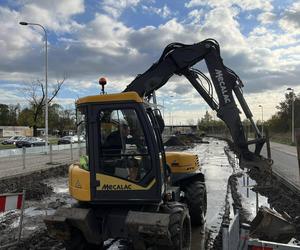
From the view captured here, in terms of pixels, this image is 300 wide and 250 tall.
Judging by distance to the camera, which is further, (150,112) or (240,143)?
(240,143)

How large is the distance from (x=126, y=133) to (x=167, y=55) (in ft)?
9.36

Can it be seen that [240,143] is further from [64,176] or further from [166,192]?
[64,176]

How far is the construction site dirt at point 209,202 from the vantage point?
8.30m

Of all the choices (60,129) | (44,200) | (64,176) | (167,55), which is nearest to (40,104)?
(60,129)

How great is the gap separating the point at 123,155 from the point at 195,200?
3351 mm

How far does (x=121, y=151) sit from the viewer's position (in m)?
6.48

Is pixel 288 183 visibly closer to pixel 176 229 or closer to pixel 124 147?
pixel 176 229

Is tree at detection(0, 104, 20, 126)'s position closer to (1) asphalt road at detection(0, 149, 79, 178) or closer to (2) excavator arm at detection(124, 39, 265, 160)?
(1) asphalt road at detection(0, 149, 79, 178)

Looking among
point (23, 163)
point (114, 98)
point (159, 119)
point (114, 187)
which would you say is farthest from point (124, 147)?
point (23, 163)

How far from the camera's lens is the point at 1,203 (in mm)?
8039

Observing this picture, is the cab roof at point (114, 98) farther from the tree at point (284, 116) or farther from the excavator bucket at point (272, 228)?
the tree at point (284, 116)

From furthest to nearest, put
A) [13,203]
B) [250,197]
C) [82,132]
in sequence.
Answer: [250,197], [13,203], [82,132]

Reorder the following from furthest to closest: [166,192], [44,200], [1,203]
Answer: [44,200] → [1,203] → [166,192]

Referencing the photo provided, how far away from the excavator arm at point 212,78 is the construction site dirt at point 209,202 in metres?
1.07
